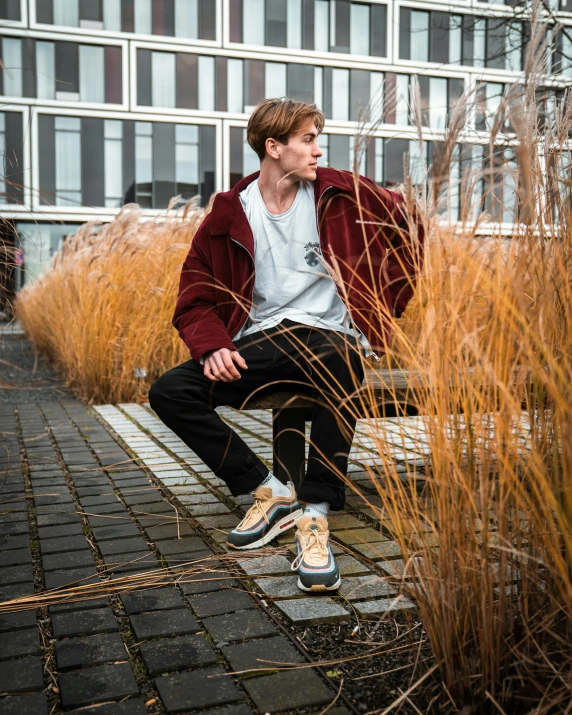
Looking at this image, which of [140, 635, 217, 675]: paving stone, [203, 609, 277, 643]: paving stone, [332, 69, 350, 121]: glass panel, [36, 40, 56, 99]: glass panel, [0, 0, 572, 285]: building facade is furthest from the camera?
[332, 69, 350, 121]: glass panel

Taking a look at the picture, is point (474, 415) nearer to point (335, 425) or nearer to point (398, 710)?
point (398, 710)

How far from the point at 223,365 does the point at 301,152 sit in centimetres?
89

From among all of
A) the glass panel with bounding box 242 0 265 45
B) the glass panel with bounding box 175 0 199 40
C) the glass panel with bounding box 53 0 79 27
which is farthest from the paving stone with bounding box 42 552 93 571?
the glass panel with bounding box 242 0 265 45

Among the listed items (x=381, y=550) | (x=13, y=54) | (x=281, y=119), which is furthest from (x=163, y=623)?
(x=13, y=54)

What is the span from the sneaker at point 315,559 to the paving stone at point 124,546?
0.59 metres

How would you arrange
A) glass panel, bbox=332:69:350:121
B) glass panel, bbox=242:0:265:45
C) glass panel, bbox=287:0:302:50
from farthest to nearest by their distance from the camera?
glass panel, bbox=332:69:350:121 < glass panel, bbox=287:0:302:50 < glass panel, bbox=242:0:265:45

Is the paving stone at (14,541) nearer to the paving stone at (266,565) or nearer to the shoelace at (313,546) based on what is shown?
the paving stone at (266,565)

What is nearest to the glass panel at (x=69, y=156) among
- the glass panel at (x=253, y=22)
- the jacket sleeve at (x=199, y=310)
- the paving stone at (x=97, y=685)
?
the glass panel at (x=253, y=22)

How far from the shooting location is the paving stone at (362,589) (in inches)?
94.7

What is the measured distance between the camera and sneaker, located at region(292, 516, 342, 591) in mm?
2432

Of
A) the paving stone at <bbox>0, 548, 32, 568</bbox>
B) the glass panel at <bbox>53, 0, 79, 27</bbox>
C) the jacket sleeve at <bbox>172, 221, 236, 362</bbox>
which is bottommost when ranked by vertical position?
the paving stone at <bbox>0, 548, 32, 568</bbox>

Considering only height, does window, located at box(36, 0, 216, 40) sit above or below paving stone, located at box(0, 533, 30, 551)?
above

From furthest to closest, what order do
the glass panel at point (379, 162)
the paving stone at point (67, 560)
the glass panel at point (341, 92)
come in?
1. the glass panel at point (341, 92)
2. the glass panel at point (379, 162)
3. the paving stone at point (67, 560)

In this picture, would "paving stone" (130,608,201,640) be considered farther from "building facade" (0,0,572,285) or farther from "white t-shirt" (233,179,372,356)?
"building facade" (0,0,572,285)
